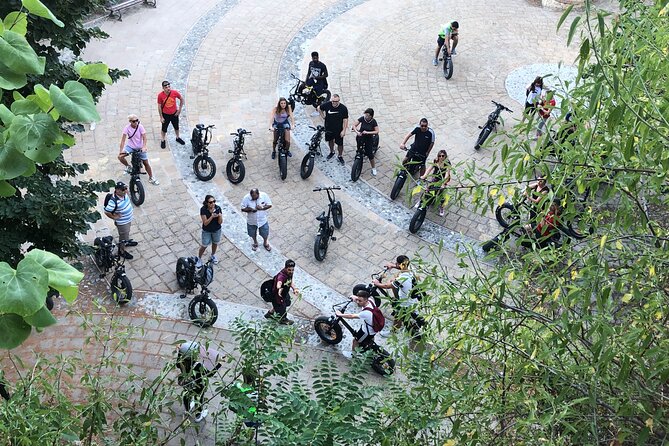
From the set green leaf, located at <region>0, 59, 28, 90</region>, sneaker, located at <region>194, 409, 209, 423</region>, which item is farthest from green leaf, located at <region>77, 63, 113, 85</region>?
sneaker, located at <region>194, 409, 209, 423</region>

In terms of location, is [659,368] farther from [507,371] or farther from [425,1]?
[425,1]

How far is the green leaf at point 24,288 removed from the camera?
325 centimetres

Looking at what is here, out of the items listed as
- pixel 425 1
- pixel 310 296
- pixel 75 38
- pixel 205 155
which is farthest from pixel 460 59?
pixel 75 38

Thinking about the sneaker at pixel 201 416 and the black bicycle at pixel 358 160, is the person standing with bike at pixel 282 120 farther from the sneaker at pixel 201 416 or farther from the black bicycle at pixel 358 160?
the sneaker at pixel 201 416

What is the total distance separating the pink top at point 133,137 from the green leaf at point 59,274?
9.06 meters

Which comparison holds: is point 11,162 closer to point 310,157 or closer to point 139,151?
point 139,151

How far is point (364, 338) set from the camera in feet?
31.9

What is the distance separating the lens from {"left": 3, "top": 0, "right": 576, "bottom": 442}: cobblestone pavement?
38.2 ft

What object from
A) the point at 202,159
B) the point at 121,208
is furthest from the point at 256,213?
the point at 202,159

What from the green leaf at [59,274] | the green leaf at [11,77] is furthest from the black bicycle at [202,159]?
the green leaf at [59,274]

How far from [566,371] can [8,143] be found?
430 centimetres

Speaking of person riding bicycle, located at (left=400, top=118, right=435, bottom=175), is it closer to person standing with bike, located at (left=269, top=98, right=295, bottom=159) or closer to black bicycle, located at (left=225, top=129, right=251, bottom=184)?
person standing with bike, located at (left=269, top=98, right=295, bottom=159)

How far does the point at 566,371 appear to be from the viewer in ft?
16.9

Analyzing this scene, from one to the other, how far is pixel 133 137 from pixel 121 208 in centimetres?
216
